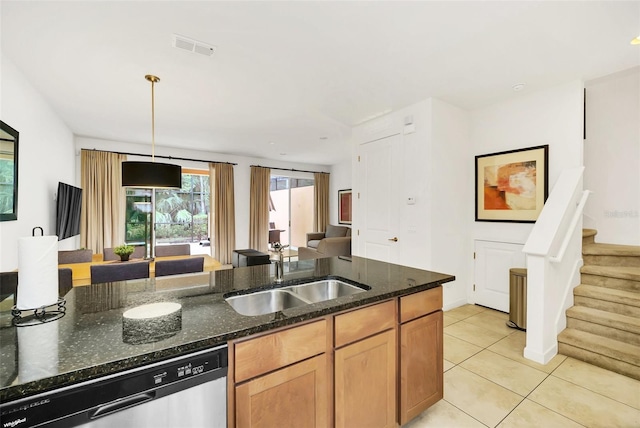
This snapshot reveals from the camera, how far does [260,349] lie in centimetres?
110

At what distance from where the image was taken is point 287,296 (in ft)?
5.61

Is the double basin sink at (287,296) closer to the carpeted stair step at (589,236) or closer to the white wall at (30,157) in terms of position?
the white wall at (30,157)

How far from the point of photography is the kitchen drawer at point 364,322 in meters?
1.34

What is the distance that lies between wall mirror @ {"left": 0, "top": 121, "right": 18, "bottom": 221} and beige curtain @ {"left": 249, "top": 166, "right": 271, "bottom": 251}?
4481 mm

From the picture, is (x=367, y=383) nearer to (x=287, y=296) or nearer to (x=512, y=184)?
(x=287, y=296)

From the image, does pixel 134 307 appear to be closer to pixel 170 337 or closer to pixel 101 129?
pixel 170 337

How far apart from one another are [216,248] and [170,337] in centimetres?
564

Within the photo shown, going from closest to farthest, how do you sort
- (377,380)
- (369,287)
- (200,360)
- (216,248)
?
(200,360)
(377,380)
(369,287)
(216,248)

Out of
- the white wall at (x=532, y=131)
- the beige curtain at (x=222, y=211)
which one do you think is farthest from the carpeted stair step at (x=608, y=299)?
the beige curtain at (x=222, y=211)

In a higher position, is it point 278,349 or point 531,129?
point 531,129

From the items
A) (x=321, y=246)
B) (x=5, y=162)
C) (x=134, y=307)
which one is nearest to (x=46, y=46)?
(x=5, y=162)

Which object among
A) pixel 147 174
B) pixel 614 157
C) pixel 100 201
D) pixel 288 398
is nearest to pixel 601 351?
pixel 614 157

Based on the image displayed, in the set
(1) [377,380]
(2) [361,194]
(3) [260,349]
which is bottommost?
(1) [377,380]

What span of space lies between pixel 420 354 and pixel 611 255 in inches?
101
